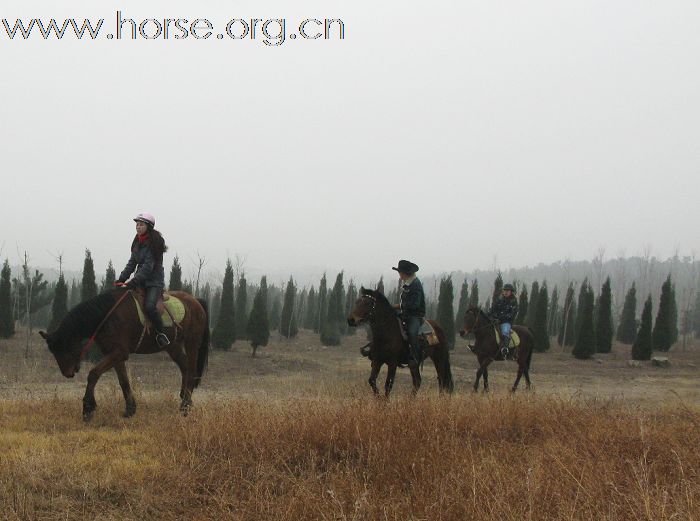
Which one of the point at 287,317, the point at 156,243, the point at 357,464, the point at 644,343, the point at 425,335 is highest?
the point at 156,243

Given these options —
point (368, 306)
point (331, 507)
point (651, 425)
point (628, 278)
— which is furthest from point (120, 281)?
point (628, 278)

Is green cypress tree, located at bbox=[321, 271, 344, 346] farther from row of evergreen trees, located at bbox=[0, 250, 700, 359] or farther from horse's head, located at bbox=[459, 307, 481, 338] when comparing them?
horse's head, located at bbox=[459, 307, 481, 338]

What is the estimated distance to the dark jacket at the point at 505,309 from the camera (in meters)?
13.3

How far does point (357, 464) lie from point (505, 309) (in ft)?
29.4

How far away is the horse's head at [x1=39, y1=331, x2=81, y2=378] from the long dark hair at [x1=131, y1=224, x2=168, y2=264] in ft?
5.40

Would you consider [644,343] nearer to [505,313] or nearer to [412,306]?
[505,313]

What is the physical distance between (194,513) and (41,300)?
4194 centimetres

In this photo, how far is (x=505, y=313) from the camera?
13297 millimetres

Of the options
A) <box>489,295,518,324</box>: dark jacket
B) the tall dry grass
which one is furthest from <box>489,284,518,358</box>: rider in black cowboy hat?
the tall dry grass

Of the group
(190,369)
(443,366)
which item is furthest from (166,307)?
(443,366)

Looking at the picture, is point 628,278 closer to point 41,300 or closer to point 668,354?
point 668,354

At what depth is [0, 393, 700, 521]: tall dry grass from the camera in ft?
13.3

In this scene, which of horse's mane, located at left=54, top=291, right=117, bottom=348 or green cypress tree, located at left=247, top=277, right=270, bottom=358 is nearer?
horse's mane, located at left=54, top=291, right=117, bottom=348

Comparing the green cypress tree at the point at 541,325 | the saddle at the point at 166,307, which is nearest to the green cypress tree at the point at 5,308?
the saddle at the point at 166,307
